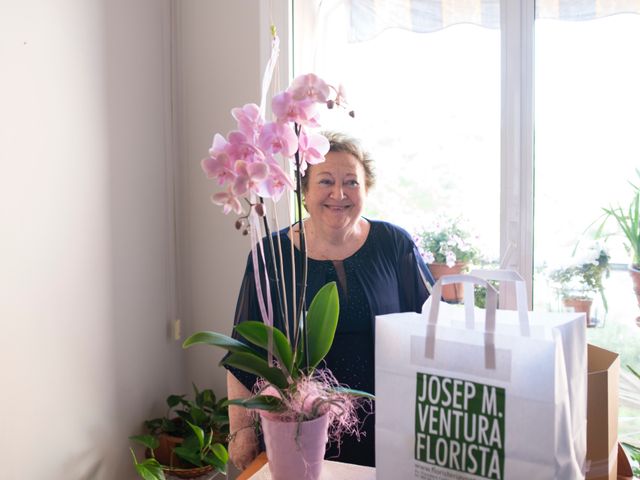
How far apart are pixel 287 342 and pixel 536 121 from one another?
148 centimetres

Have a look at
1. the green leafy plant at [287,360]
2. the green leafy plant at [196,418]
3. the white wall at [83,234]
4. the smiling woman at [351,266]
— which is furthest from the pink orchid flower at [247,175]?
the green leafy plant at [196,418]

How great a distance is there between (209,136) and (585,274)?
149 centimetres

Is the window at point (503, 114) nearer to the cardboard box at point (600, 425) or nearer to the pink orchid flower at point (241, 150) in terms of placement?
the cardboard box at point (600, 425)

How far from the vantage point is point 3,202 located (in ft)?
5.37

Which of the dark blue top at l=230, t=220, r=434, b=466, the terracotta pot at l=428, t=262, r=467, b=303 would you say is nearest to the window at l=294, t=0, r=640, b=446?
the terracotta pot at l=428, t=262, r=467, b=303

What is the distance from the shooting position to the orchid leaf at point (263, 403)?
1.03 m

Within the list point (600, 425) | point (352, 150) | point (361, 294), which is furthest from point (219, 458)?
point (600, 425)

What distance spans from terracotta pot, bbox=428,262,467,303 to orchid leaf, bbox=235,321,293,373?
130 centimetres

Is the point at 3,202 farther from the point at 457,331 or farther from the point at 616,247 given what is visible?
the point at 616,247

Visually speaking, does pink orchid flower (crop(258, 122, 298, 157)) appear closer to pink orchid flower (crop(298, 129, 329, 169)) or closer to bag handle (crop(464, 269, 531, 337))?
pink orchid flower (crop(298, 129, 329, 169))

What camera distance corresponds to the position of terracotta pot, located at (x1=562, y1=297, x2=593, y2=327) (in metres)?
2.16

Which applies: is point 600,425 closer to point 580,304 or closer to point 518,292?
point 518,292

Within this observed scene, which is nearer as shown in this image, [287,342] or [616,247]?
[287,342]

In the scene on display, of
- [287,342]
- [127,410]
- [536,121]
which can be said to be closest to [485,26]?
[536,121]
